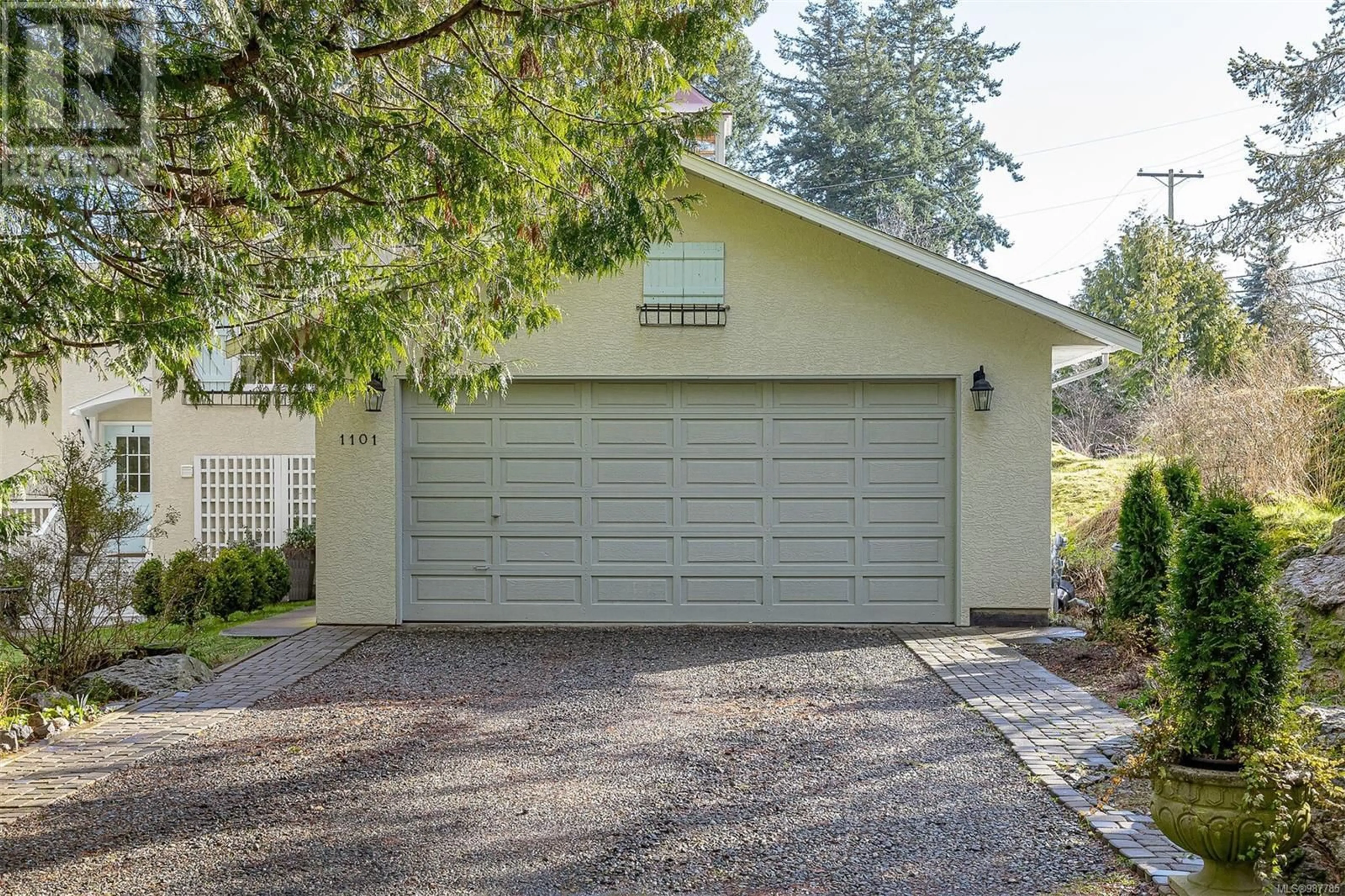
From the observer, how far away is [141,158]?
183 inches

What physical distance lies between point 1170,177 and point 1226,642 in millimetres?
30090

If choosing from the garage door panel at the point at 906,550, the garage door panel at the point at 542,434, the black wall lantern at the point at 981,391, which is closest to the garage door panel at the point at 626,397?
the garage door panel at the point at 542,434

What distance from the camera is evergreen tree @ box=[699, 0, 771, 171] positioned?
30938 millimetres

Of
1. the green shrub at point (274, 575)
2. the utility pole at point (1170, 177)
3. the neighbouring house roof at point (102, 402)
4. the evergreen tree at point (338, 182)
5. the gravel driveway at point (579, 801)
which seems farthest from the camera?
the utility pole at point (1170, 177)

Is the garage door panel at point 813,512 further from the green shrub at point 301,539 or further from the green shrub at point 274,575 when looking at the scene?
the green shrub at point 301,539

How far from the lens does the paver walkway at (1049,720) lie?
4168 millimetres

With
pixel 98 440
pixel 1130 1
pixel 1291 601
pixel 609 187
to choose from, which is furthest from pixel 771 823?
pixel 98 440

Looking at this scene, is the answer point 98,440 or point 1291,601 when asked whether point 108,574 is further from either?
point 98,440

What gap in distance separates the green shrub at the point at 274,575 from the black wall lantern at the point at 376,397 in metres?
3.17

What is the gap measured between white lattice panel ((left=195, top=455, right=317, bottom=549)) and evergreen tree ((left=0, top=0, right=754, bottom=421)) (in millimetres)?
7445

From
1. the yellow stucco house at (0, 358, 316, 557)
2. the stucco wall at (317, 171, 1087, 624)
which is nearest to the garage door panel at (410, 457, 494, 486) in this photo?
the stucco wall at (317, 171, 1087, 624)

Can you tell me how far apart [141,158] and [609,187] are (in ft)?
7.70

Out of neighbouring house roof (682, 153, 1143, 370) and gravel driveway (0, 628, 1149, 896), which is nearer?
gravel driveway (0, 628, 1149, 896)

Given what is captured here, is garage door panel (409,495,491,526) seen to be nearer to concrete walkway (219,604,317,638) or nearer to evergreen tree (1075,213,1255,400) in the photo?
concrete walkway (219,604,317,638)
